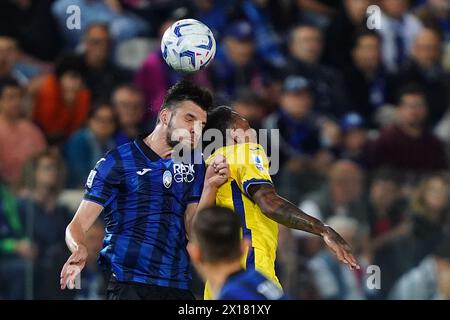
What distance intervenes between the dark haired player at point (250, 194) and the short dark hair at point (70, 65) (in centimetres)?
477

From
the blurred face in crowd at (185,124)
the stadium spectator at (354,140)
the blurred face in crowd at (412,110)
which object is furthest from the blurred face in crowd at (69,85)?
the blurred face in crowd at (185,124)

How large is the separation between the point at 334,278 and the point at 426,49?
3.98 meters

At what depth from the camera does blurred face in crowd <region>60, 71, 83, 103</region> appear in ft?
40.5

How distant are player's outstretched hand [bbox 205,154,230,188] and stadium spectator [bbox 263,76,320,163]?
4.74 m

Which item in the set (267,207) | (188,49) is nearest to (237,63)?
(188,49)

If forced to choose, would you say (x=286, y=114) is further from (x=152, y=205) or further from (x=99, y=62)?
(x=152, y=205)

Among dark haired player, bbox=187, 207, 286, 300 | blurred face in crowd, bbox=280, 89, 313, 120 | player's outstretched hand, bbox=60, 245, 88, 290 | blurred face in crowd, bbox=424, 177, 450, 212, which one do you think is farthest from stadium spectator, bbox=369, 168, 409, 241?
dark haired player, bbox=187, 207, 286, 300

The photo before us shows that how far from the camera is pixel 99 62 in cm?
1270

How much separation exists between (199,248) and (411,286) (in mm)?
6443

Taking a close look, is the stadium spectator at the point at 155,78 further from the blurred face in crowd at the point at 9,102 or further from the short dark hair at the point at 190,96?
the short dark hair at the point at 190,96

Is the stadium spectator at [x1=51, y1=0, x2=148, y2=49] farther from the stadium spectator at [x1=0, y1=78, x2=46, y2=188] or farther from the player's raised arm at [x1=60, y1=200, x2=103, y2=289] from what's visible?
the player's raised arm at [x1=60, y1=200, x2=103, y2=289]

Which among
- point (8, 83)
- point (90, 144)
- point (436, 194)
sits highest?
point (8, 83)

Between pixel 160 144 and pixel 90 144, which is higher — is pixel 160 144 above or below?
below
